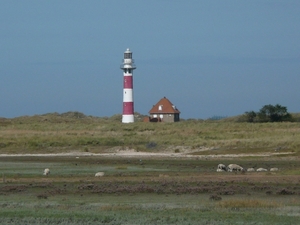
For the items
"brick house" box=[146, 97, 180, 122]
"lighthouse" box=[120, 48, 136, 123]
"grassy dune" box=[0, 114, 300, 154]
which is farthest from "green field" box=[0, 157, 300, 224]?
"brick house" box=[146, 97, 180, 122]

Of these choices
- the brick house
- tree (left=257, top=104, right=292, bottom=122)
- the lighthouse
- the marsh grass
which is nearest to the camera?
the marsh grass

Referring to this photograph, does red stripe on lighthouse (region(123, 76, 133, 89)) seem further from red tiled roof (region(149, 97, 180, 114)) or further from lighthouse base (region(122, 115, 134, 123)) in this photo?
red tiled roof (region(149, 97, 180, 114))

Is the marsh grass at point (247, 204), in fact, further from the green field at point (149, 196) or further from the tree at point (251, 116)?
the tree at point (251, 116)

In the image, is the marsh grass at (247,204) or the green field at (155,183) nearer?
the green field at (155,183)

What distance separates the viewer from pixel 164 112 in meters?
89.9

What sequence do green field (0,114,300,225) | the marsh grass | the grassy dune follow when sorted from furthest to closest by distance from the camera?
1. the grassy dune
2. the marsh grass
3. green field (0,114,300,225)

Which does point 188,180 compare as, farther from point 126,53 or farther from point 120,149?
point 126,53

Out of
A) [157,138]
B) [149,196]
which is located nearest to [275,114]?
[157,138]

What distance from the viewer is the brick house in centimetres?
8988

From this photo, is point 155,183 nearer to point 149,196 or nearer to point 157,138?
point 149,196

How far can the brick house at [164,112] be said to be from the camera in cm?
8988

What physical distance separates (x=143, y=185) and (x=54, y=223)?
981 centimetres

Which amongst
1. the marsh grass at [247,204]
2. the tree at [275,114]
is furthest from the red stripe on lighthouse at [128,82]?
the marsh grass at [247,204]

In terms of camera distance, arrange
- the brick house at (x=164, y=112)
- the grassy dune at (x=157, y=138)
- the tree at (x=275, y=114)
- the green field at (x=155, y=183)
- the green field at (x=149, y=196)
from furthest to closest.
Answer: the brick house at (x=164, y=112), the tree at (x=275, y=114), the grassy dune at (x=157, y=138), the green field at (x=155, y=183), the green field at (x=149, y=196)
